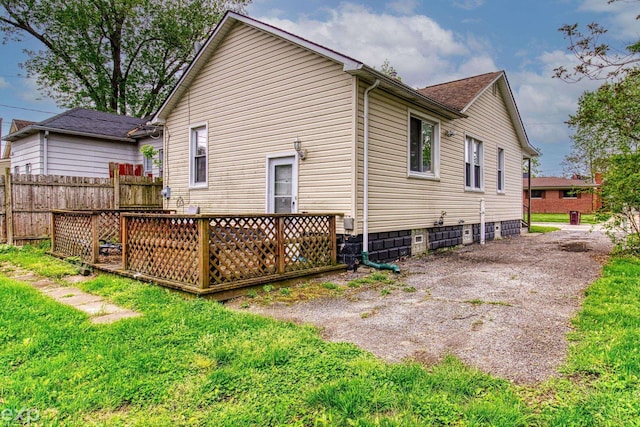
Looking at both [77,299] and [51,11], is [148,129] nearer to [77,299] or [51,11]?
[77,299]

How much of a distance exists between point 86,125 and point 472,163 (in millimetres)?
13501

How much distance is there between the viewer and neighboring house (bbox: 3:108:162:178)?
13250 mm

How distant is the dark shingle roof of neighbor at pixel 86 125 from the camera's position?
1321 cm

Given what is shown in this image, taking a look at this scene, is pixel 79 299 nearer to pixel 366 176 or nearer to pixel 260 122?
pixel 366 176

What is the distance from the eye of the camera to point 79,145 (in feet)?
45.8

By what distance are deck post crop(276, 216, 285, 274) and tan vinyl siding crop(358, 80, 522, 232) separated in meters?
1.78

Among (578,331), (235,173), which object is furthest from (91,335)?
(235,173)

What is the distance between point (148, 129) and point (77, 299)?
34.2 feet

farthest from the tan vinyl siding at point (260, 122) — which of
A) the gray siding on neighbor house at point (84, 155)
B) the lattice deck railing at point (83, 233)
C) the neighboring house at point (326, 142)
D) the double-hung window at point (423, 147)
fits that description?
the gray siding on neighbor house at point (84, 155)

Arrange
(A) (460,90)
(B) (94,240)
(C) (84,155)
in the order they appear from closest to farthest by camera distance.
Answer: (B) (94,240)
(A) (460,90)
(C) (84,155)

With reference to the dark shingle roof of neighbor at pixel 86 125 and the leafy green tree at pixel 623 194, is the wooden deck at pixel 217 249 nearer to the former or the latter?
the leafy green tree at pixel 623 194

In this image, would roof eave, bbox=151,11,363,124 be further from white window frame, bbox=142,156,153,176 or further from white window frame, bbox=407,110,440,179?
white window frame, bbox=142,156,153,176

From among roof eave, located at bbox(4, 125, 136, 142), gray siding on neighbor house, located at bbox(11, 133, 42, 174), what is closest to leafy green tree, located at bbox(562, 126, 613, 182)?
roof eave, located at bbox(4, 125, 136, 142)

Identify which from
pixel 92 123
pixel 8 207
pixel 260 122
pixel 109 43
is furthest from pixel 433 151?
pixel 109 43
